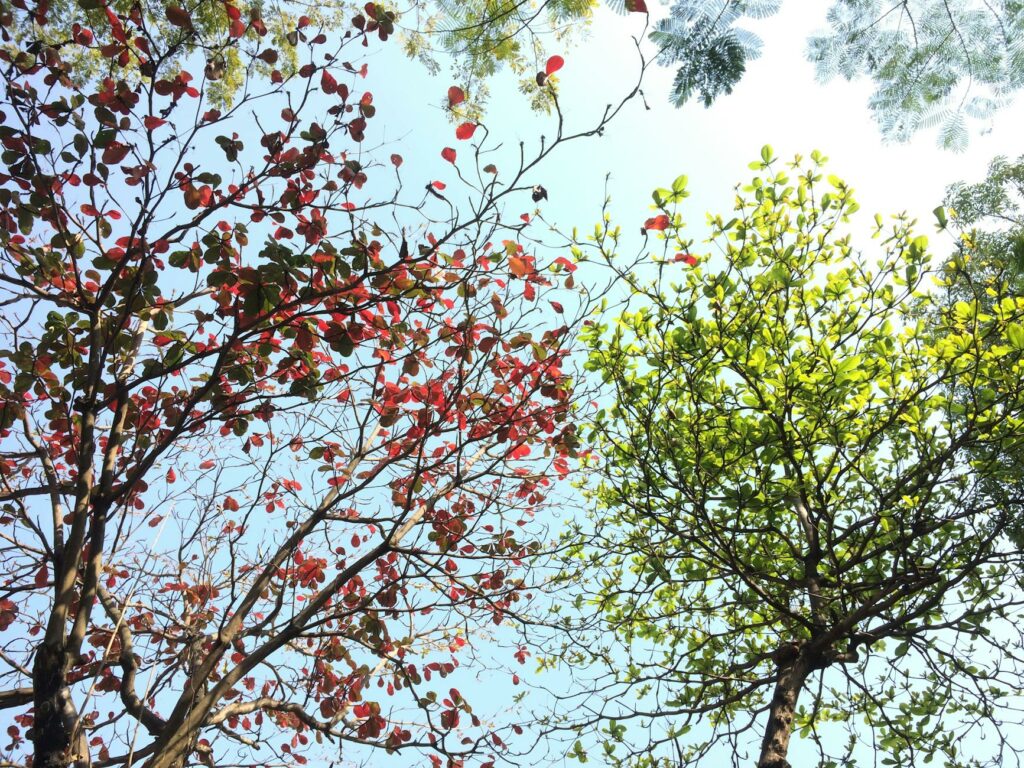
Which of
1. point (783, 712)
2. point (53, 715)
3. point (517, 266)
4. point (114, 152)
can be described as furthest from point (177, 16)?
point (783, 712)

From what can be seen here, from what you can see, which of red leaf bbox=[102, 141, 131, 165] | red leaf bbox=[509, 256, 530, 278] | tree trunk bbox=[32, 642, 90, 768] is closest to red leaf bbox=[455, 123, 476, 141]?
red leaf bbox=[509, 256, 530, 278]

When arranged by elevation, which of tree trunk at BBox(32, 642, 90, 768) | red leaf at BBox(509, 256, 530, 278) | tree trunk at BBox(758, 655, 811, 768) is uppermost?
red leaf at BBox(509, 256, 530, 278)

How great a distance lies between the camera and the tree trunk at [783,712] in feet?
14.0

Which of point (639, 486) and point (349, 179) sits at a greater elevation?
point (349, 179)

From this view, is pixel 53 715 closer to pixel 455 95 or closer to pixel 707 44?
pixel 455 95

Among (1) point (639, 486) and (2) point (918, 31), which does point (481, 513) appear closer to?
(1) point (639, 486)

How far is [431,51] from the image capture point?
485cm

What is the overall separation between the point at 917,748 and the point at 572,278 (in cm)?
409

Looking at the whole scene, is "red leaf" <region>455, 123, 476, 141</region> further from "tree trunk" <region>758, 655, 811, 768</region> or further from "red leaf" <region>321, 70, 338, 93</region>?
"tree trunk" <region>758, 655, 811, 768</region>

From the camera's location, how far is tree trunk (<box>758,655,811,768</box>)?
4.26m

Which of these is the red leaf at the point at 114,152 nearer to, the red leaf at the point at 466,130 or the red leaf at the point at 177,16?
the red leaf at the point at 177,16

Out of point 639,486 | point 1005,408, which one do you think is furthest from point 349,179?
point 1005,408

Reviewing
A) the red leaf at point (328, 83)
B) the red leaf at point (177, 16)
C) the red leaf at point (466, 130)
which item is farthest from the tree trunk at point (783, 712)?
the red leaf at point (177, 16)

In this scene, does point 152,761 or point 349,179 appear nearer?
point 152,761
